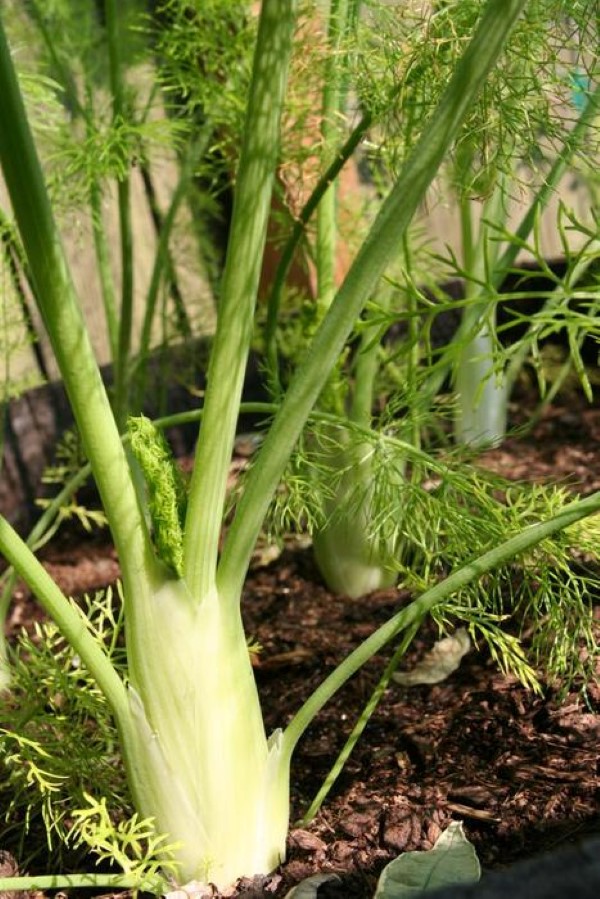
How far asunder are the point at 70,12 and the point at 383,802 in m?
1.37

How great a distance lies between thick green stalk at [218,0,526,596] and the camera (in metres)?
0.75

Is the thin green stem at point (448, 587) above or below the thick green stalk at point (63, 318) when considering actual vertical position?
below

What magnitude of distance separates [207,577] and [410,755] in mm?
354

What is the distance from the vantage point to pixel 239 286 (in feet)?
2.84

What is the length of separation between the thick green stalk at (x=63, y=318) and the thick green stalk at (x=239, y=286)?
0.05 m

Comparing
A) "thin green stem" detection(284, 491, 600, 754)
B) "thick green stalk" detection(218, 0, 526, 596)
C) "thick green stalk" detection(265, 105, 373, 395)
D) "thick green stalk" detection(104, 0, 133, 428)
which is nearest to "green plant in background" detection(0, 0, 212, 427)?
"thick green stalk" detection(104, 0, 133, 428)

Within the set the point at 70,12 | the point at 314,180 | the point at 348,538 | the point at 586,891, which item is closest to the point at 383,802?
the point at 348,538

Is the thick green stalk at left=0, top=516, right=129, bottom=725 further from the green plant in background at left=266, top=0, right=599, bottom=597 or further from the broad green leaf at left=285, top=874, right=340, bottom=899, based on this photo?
the green plant in background at left=266, top=0, right=599, bottom=597

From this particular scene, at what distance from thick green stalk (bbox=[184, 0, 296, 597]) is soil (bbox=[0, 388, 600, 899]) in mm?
273

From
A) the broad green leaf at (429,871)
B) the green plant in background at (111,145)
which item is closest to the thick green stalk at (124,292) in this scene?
the green plant in background at (111,145)

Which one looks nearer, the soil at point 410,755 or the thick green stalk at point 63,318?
the thick green stalk at point 63,318

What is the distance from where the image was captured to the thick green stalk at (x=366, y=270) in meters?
0.75

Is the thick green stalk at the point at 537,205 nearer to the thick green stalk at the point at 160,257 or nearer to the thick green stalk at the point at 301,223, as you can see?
the thick green stalk at the point at 301,223

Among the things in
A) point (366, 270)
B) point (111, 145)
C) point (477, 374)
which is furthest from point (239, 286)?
point (477, 374)
